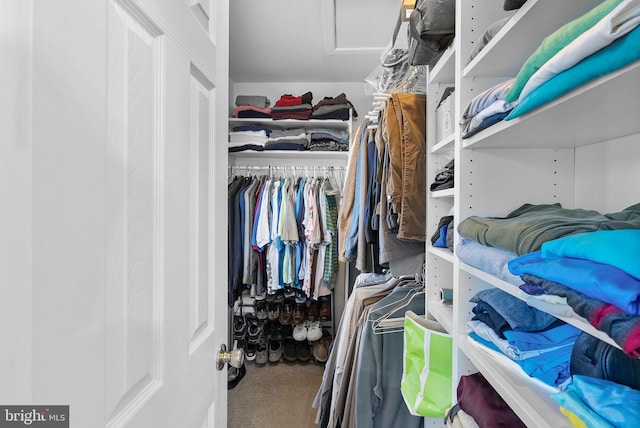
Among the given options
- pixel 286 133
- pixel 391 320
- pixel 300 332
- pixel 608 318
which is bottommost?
pixel 300 332

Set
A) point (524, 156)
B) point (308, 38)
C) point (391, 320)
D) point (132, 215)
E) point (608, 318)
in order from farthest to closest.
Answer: point (308, 38)
point (391, 320)
point (524, 156)
point (132, 215)
point (608, 318)

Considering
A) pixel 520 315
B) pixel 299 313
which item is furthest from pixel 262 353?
pixel 520 315

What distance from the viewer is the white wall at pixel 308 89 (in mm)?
3006

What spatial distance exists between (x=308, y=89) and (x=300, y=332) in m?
2.08

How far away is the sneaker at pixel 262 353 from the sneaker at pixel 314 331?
0.37 meters

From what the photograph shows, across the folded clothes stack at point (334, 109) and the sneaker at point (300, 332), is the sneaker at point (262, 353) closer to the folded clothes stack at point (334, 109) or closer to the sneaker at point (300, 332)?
the sneaker at point (300, 332)

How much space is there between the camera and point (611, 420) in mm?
405

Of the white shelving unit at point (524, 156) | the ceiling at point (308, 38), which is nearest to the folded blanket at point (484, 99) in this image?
the white shelving unit at point (524, 156)

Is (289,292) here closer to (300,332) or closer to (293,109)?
(300,332)

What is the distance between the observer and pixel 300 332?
2719 millimetres

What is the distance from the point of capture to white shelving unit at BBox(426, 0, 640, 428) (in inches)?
23.0

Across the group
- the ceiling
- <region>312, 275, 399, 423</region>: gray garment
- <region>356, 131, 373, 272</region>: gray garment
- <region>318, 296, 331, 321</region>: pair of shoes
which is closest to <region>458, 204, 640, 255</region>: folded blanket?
<region>356, 131, 373, 272</region>: gray garment

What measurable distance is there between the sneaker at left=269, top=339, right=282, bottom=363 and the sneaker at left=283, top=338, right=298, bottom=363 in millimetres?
49

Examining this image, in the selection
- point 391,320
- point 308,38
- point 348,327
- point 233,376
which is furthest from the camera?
point 233,376
